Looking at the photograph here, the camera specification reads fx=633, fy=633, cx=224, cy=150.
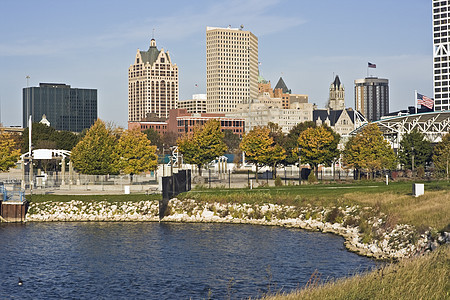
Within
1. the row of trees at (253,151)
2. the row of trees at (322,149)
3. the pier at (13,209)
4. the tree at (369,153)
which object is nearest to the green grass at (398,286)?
the pier at (13,209)

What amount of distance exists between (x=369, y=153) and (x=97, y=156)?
35.6m

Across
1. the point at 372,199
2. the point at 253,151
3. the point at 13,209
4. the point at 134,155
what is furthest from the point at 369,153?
the point at 13,209

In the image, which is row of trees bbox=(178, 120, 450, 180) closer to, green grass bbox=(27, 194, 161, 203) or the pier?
green grass bbox=(27, 194, 161, 203)

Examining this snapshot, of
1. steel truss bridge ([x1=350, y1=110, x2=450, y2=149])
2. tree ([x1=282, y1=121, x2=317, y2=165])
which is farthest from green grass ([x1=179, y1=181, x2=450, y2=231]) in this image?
steel truss bridge ([x1=350, y1=110, x2=450, y2=149])

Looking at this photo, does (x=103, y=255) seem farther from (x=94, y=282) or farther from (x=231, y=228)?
(x=231, y=228)

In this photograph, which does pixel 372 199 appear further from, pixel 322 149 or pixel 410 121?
pixel 410 121

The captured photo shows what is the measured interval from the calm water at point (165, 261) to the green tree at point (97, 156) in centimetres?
2775

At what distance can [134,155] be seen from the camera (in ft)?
271

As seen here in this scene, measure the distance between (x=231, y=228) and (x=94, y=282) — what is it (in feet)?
64.4

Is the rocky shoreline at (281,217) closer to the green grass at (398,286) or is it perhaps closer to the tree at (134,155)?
the green grass at (398,286)

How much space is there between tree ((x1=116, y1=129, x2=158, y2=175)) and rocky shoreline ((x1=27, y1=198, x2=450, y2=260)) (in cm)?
2258

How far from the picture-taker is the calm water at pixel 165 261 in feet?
101

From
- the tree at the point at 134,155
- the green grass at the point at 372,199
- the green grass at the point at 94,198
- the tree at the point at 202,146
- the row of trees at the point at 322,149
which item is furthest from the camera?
the tree at the point at 202,146

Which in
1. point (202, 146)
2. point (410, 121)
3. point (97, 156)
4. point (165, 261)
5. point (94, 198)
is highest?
point (410, 121)
